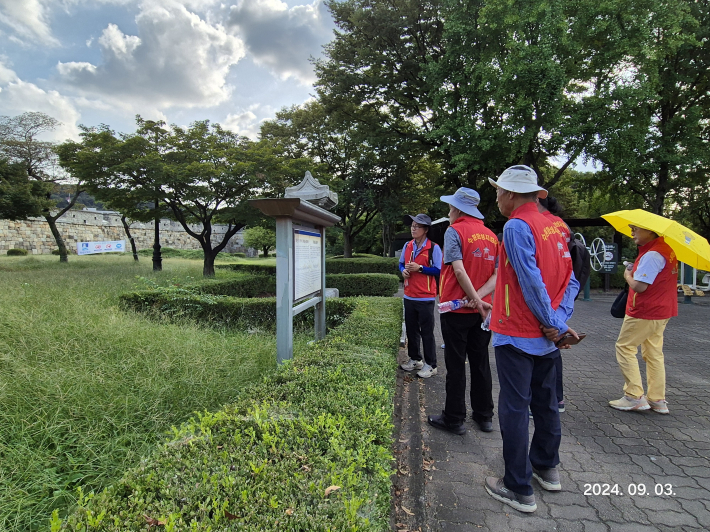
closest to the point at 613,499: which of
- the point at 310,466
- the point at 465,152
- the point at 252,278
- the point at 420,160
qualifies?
the point at 310,466

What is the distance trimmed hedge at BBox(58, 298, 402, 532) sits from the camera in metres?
1.28

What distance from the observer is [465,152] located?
13.2 m

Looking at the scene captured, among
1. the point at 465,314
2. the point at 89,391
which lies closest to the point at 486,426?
the point at 465,314

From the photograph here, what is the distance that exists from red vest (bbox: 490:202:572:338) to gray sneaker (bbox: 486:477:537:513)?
1032mm

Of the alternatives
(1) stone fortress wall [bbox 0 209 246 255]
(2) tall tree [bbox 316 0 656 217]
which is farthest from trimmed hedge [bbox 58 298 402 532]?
(1) stone fortress wall [bbox 0 209 246 255]

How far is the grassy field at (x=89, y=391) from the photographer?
7.00 ft

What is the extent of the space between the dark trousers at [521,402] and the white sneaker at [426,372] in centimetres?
216

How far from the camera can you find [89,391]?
9.54 ft

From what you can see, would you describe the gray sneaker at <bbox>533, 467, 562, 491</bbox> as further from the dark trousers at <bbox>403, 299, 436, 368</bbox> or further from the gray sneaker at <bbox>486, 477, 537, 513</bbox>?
the dark trousers at <bbox>403, 299, 436, 368</bbox>

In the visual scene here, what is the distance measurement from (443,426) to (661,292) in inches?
96.4

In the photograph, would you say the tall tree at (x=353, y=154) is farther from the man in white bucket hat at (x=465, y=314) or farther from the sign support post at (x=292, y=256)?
the man in white bucket hat at (x=465, y=314)

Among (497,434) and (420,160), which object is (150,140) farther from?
(497,434)

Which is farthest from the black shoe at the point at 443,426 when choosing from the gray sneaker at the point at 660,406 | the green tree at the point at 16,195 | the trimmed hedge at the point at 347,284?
the green tree at the point at 16,195

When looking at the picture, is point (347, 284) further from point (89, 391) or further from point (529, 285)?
point (529, 285)
